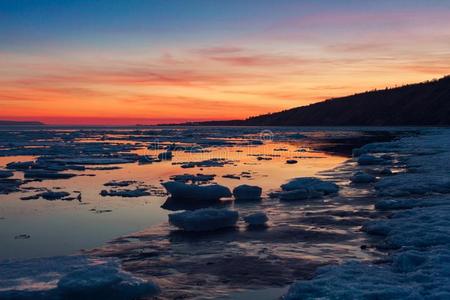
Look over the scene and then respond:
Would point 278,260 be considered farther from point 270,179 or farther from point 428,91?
point 428,91

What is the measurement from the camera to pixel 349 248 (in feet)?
23.7

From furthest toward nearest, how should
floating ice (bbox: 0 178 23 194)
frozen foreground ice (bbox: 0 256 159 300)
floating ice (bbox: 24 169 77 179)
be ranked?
floating ice (bbox: 24 169 77 179) < floating ice (bbox: 0 178 23 194) < frozen foreground ice (bbox: 0 256 159 300)

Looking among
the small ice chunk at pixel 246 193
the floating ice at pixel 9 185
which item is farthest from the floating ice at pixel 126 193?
the floating ice at pixel 9 185

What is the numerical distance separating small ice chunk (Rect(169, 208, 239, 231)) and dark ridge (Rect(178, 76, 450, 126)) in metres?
92.7

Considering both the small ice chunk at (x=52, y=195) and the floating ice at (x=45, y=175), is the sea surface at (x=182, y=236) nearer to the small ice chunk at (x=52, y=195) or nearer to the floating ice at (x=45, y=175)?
the small ice chunk at (x=52, y=195)

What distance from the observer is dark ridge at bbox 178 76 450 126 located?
337 ft

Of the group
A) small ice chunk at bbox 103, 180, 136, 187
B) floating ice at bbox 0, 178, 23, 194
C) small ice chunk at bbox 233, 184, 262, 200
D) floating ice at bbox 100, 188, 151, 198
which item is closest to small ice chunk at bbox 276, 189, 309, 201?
small ice chunk at bbox 233, 184, 262, 200

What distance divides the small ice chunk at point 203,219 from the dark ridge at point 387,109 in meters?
92.7

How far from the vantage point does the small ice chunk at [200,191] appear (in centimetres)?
1131

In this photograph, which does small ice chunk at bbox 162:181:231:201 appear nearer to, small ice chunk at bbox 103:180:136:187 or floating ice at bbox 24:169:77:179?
small ice chunk at bbox 103:180:136:187

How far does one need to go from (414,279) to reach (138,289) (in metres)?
3.17

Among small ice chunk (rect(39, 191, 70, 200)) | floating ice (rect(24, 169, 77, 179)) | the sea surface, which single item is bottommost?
the sea surface

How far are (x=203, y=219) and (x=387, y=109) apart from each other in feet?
387

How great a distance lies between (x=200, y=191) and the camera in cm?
1133
